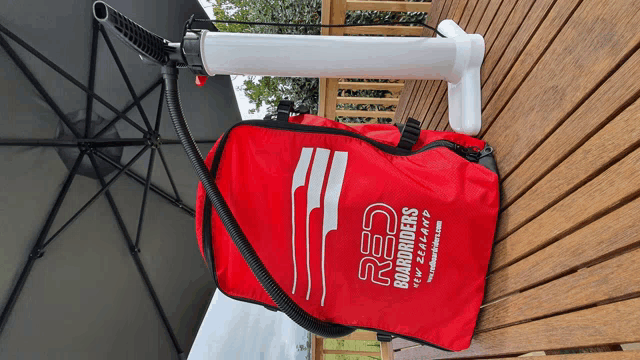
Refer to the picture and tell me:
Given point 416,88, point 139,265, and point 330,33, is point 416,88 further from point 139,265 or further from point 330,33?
point 139,265

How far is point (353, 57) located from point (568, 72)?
53cm

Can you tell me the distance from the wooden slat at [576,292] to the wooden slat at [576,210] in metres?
0.09

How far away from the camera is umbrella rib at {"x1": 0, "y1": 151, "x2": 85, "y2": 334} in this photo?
2.85 feet

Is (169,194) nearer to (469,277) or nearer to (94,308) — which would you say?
(94,308)

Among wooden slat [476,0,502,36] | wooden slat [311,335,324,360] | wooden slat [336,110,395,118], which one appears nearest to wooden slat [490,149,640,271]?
wooden slat [476,0,502,36]

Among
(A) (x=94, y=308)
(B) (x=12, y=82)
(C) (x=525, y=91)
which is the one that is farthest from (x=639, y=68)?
(A) (x=94, y=308)

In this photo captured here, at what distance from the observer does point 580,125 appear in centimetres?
69

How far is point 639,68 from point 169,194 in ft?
5.10

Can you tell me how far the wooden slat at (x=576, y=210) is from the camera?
1.91ft

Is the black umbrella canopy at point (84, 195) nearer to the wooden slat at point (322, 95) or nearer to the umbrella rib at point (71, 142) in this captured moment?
the umbrella rib at point (71, 142)

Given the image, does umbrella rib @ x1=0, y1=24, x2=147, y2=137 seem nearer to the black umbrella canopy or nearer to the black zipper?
the black umbrella canopy

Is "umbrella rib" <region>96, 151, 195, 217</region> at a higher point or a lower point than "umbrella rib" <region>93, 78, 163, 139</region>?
lower

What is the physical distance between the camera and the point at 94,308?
110 centimetres

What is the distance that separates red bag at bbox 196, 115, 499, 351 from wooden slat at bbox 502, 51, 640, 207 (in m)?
0.07
